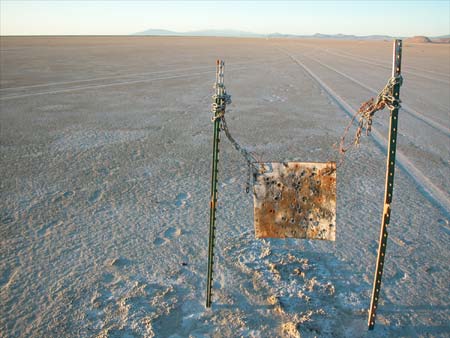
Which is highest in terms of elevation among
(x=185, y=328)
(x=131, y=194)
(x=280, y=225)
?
(x=280, y=225)

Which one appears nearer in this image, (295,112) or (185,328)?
(185,328)

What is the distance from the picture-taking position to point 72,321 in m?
2.61

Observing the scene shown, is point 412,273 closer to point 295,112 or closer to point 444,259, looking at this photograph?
point 444,259

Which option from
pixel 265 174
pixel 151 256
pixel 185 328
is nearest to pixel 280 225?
pixel 265 174

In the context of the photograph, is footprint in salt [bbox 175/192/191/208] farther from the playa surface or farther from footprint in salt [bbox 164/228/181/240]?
footprint in salt [bbox 164/228/181/240]

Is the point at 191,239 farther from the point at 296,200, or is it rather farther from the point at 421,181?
the point at 421,181

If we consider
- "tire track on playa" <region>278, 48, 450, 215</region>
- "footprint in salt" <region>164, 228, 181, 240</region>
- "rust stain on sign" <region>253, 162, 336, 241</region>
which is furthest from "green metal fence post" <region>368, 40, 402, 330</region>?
"tire track on playa" <region>278, 48, 450, 215</region>

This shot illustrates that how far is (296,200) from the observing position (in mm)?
2484

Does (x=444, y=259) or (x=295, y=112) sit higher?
(x=295, y=112)

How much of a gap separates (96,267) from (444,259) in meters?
3.03

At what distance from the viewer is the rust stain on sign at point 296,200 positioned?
241cm

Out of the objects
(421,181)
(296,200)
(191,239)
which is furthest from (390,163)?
(421,181)

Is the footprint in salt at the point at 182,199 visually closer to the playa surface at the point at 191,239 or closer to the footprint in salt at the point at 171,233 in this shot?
the playa surface at the point at 191,239

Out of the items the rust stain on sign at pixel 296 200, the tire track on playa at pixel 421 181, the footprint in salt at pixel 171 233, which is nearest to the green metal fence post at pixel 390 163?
the rust stain on sign at pixel 296 200
